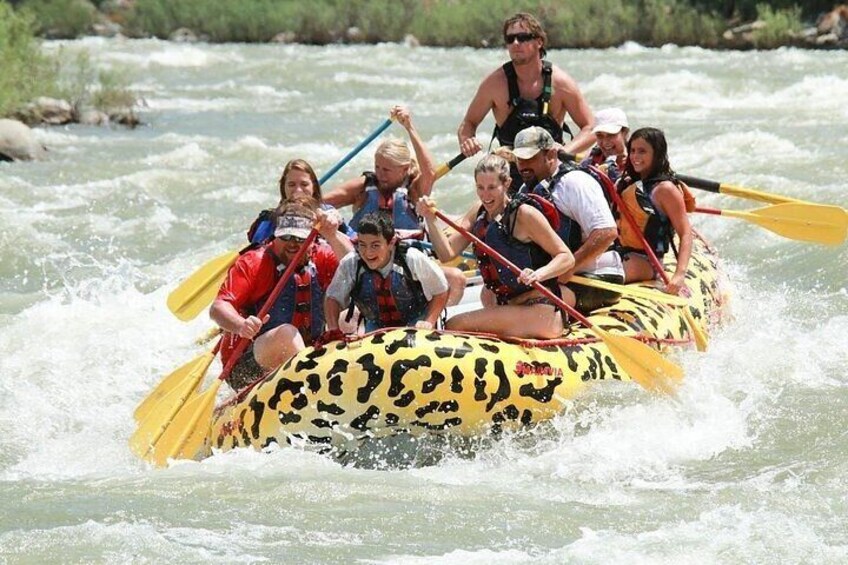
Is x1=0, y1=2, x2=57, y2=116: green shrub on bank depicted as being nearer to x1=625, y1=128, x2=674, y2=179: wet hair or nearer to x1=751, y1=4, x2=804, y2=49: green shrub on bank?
x1=625, y1=128, x2=674, y2=179: wet hair

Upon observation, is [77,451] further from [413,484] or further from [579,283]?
[579,283]

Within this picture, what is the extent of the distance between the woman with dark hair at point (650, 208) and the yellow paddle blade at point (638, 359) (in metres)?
0.84

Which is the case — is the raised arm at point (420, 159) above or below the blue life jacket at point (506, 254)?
above

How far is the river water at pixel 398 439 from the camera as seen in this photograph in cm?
517

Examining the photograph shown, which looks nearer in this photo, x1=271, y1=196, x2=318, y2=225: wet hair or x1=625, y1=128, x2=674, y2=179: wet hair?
x1=271, y1=196, x2=318, y2=225: wet hair

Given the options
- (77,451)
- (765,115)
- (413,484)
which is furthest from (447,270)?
(765,115)

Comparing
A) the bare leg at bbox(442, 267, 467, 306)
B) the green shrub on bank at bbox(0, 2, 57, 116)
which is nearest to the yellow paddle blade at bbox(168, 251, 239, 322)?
the bare leg at bbox(442, 267, 467, 306)

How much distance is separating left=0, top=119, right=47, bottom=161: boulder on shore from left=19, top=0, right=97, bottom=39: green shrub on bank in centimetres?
1921

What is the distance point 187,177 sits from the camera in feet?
46.1

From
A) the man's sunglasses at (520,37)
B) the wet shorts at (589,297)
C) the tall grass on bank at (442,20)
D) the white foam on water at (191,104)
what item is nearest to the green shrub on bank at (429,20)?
the tall grass on bank at (442,20)

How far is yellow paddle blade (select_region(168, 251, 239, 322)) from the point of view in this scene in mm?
6992

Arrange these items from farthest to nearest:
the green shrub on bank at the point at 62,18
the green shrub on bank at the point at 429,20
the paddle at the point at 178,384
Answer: the green shrub on bank at the point at 62,18 → the green shrub on bank at the point at 429,20 → the paddle at the point at 178,384

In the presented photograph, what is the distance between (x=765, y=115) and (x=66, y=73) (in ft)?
30.3

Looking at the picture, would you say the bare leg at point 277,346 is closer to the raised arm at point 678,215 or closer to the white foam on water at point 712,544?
the white foam on water at point 712,544
